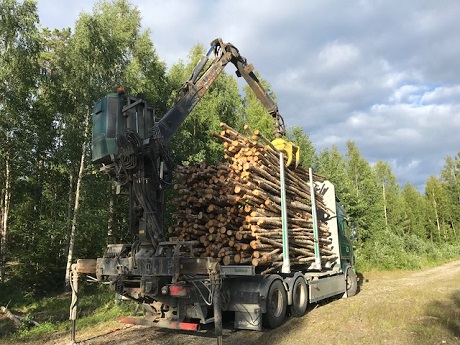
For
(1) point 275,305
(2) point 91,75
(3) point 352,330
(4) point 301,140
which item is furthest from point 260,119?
(3) point 352,330

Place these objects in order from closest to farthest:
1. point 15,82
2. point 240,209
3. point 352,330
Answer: point 352,330
point 240,209
point 15,82

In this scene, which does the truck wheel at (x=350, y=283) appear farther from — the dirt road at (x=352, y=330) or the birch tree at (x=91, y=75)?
the birch tree at (x=91, y=75)

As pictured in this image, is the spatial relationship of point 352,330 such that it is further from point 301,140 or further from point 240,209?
point 301,140

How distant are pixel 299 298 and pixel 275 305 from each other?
1140 millimetres

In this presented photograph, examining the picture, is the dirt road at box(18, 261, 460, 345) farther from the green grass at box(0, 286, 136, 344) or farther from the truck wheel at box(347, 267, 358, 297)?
the truck wheel at box(347, 267, 358, 297)

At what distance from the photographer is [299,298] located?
28.3 ft

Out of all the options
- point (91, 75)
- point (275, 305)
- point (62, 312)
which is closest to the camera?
point (275, 305)

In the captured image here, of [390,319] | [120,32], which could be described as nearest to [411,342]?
[390,319]

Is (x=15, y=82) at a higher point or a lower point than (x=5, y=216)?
higher

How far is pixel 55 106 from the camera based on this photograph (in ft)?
58.7

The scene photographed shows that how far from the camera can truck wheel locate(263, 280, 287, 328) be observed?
24.3 ft

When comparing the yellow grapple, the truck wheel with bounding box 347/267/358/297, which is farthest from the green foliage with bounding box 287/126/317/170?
the yellow grapple

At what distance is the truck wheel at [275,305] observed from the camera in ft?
24.3

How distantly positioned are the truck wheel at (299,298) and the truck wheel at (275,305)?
1.55ft
